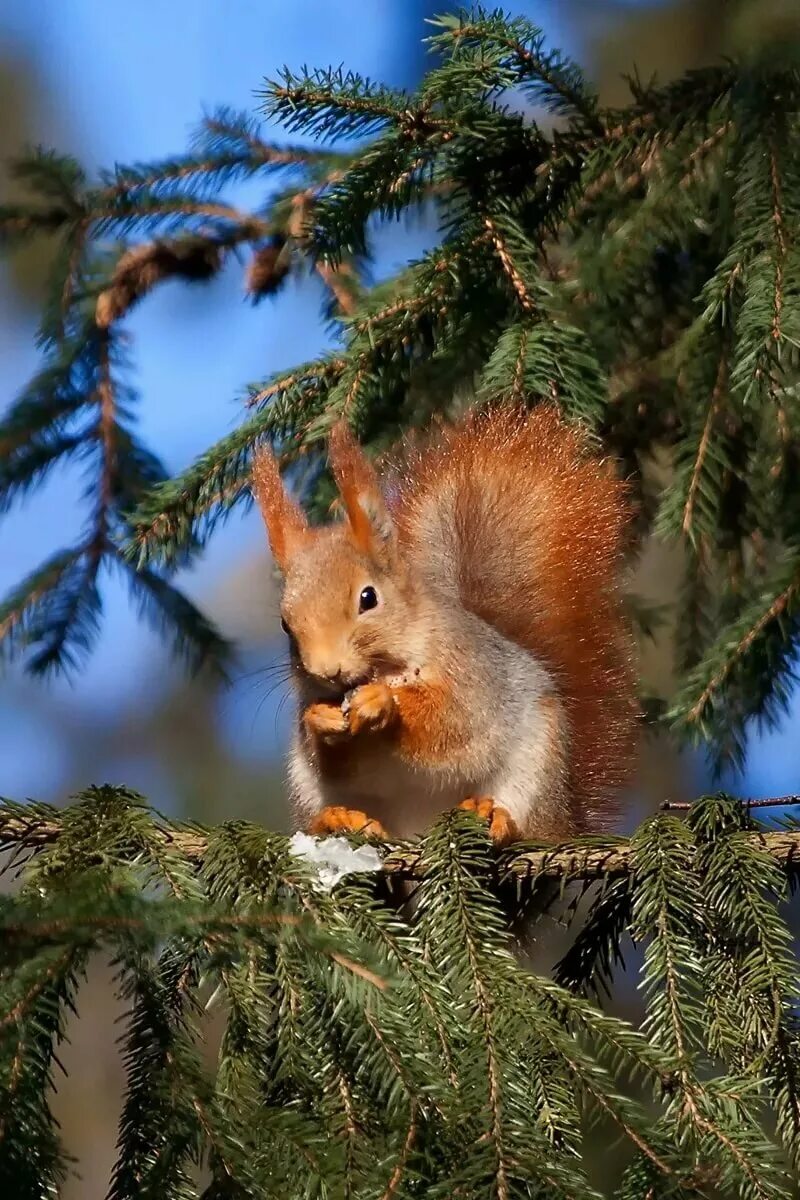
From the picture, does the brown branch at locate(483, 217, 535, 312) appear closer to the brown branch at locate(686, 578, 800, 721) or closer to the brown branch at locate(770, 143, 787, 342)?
the brown branch at locate(770, 143, 787, 342)

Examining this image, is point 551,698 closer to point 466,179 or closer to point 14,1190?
point 466,179

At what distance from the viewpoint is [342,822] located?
1.21 meters

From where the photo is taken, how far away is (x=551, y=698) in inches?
53.6

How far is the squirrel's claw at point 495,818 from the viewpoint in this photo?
1.14 m

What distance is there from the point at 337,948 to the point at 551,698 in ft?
2.20

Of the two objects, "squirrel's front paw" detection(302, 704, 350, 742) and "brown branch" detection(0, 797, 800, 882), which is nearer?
"brown branch" detection(0, 797, 800, 882)

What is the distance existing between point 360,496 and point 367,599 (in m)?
0.11

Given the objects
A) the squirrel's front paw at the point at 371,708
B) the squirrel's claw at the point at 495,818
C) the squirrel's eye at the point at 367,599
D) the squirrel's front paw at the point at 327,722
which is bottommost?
the squirrel's claw at the point at 495,818

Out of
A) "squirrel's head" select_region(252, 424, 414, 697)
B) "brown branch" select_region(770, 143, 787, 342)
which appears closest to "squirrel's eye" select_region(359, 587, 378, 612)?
"squirrel's head" select_region(252, 424, 414, 697)

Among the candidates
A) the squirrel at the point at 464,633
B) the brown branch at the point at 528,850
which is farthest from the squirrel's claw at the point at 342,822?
the brown branch at the point at 528,850

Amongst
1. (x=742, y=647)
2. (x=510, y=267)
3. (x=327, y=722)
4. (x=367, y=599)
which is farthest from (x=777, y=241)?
(x=327, y=722)

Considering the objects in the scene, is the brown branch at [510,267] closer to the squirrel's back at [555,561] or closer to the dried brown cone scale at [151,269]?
the squirrel's back at [555,561]

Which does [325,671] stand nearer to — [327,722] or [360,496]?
[327,722]

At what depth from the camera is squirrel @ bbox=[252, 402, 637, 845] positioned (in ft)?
4.18
